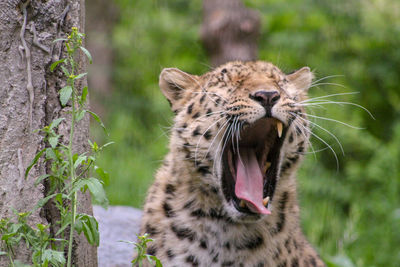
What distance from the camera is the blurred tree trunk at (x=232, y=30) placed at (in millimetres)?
9875

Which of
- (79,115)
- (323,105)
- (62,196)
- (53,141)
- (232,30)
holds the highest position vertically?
(232,30)

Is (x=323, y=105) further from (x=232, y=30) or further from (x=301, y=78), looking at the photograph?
(x=301, y=78)

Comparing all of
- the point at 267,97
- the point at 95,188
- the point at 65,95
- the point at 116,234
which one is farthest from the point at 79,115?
the point at 116,234

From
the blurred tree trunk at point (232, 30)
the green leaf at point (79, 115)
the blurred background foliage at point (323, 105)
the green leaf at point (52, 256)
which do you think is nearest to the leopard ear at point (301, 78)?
the blurred background foliage at point (323, 105)

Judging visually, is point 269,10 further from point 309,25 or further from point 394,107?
point 394,107

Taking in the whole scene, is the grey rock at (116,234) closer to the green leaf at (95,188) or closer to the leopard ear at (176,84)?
the leopard ear at (176,84)

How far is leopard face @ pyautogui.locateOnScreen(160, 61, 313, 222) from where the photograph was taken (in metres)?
4.29

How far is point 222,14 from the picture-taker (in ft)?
32.7

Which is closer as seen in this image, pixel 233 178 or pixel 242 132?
pixel 233 178

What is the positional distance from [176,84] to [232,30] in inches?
207

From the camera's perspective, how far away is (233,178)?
4.49 m

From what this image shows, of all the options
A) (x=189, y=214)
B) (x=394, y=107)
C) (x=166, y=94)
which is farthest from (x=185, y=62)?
(x=189, y=214)

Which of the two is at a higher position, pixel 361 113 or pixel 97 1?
pixel 97 1

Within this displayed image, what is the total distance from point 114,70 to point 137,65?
0.55m
